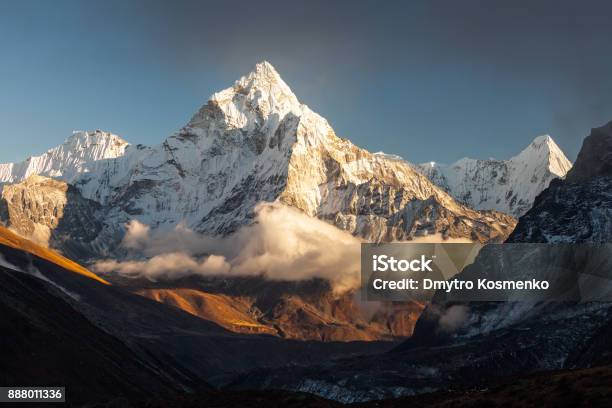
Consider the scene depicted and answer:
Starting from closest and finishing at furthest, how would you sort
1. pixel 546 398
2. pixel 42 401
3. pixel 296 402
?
pixel 546 398 < pixel 296 402 < pixel 42 401

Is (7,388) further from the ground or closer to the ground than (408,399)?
further from the ground

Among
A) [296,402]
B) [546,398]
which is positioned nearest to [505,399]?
[546,398]

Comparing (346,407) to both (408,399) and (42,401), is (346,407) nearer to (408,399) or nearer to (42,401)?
(408,399)

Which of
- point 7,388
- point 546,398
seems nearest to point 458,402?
point 546,398

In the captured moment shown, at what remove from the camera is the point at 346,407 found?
4712 inches

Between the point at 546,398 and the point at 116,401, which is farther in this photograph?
the point at 116,401

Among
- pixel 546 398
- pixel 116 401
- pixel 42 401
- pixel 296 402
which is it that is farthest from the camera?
pixel 42 401

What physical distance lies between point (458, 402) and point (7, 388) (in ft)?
456

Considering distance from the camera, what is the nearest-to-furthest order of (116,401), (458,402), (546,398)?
1. (546,398)
2. (458,402)
3. (116,401)

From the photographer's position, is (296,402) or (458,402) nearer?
(458,402)

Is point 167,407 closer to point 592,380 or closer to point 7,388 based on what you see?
point 592,380

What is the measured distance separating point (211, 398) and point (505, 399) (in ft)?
158

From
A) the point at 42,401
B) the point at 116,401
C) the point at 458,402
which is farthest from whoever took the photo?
the point at 42,401

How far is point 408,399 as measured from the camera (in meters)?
120
